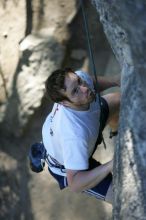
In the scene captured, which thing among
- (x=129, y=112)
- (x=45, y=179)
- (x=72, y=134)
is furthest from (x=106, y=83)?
(x=45, y=179)

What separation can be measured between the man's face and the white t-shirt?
3cm

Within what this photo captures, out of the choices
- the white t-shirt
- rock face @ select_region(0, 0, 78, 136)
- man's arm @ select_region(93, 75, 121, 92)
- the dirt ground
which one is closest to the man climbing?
the white t-shirt

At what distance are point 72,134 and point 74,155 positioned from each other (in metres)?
0.09

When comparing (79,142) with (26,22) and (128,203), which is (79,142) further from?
(26,22)

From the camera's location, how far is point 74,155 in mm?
2080

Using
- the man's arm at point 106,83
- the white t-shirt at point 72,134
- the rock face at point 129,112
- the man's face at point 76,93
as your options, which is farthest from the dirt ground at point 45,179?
the rock face at point 129,112

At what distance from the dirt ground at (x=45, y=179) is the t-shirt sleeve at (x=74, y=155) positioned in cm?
158

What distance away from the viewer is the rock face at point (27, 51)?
13.2 feet

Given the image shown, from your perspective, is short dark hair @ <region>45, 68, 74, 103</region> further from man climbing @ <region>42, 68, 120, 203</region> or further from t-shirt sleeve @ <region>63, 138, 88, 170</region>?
t-shirt sleeve @ <region>63, 138, 88, 170</region>

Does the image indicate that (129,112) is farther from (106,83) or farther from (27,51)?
(27,51)

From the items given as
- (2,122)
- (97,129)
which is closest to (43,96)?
(2,122)

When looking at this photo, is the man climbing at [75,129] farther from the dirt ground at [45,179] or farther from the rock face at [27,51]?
the rock face at [27,51]

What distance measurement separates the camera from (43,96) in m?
4.15

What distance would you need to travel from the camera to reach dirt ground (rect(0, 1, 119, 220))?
3846 millimetres
